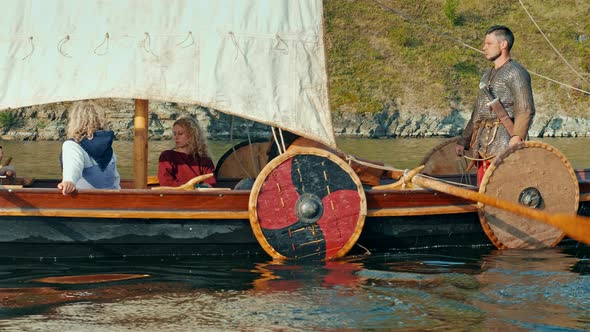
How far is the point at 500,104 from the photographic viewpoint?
41.0 ft

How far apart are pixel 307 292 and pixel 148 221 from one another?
2089 millimetres

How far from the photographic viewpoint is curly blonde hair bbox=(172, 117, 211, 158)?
481 inches

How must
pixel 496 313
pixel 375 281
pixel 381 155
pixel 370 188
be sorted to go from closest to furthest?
pixel 496 313
pixel 375 281
pixel 370 188
pixel 381 155

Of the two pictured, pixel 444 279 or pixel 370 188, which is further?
pixel 370 188

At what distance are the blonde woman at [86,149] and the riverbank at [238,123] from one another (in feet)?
130

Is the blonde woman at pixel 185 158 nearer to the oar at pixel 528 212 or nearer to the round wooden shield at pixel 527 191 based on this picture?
the oar at pixel 528 212

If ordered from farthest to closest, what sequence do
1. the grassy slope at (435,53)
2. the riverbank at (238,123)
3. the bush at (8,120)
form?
the grassy slope at (435,53)
the bush at (8,120)
the riverbank at (238,123)

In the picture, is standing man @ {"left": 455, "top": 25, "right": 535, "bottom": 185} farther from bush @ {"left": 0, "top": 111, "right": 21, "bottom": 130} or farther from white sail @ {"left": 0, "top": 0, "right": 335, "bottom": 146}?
bush @ {"left": 0, "top": 111, "right": 21, "bottom": 130}

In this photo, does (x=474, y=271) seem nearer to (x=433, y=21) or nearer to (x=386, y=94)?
(x=386, y=94)

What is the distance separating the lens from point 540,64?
232 feet

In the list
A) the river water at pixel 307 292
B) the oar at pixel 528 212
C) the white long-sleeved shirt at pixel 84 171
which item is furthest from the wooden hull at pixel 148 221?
the oar at pixel 528 212

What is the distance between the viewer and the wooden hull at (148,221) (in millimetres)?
10898

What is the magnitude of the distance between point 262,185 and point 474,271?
2302mm

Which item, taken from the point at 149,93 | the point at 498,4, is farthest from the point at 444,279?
the point at 498,4
